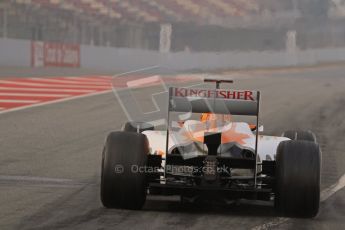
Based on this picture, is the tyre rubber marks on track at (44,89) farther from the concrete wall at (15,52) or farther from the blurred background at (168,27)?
the blurred background at (168,27)

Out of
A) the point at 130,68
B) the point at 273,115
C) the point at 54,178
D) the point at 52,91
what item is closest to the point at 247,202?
the point at 54,178

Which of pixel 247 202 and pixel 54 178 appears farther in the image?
pixel 54 178

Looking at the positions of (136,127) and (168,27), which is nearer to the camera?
(136,127)

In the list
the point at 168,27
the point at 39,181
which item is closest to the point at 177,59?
the point at 168,27

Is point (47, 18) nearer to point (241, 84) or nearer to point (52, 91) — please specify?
point (241, 84)

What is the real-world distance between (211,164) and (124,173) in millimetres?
772

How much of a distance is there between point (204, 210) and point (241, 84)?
72.5 feet

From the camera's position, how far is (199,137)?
8047 mm

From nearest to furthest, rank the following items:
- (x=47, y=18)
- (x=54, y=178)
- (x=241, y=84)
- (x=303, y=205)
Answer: (x=303, y=205)
(x=54, y=178)
(x=241, y=84)
(x=47, y=18)

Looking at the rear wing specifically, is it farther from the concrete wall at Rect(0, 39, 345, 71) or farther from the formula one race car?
the concrete wall at Rect(0, 39, 345, 71)

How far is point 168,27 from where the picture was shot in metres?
39.8

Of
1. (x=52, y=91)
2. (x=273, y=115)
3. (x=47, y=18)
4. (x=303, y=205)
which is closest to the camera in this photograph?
(x=303, y=205)

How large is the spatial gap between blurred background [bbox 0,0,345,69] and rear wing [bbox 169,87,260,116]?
75.7 feet

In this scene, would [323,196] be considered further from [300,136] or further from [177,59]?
[177,59]
